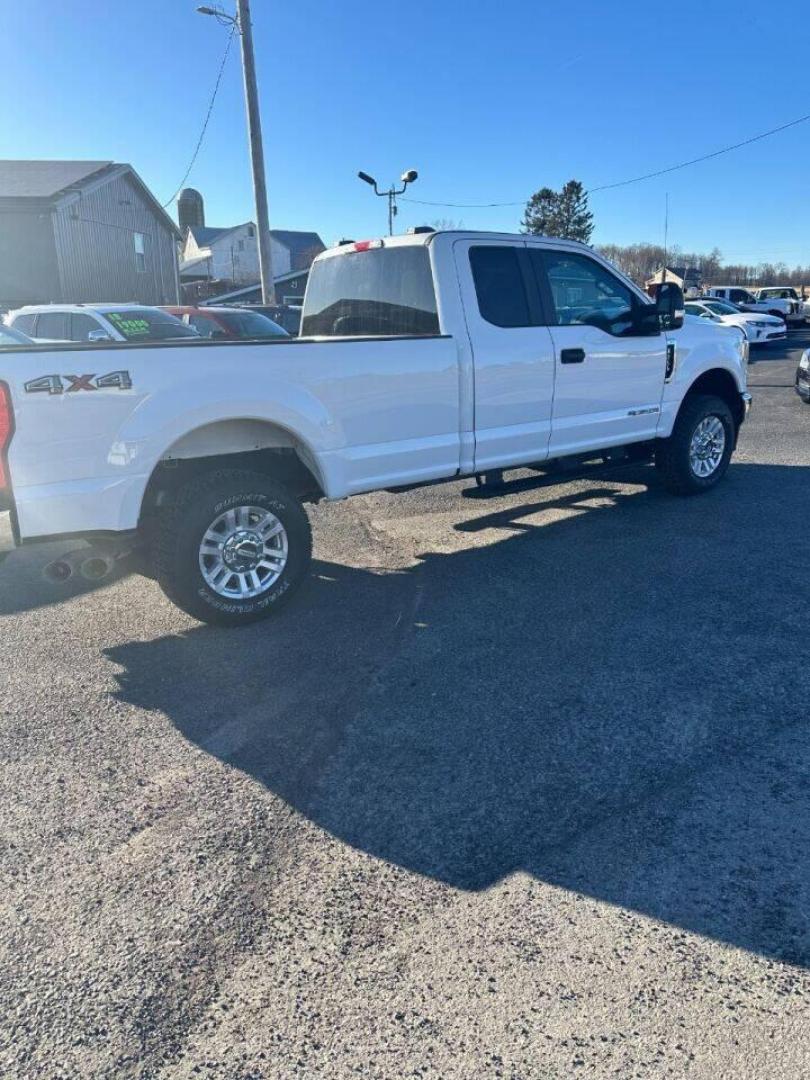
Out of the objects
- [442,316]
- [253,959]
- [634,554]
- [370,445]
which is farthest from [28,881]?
[634,554]

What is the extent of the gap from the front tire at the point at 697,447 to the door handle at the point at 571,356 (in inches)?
60.0

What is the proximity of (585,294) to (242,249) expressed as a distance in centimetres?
6508

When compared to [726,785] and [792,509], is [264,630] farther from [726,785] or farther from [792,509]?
[792,509]

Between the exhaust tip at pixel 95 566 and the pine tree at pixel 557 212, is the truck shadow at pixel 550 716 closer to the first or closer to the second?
the exhaust tip at pixel 95 566

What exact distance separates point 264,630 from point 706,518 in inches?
155

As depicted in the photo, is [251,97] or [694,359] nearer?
[694,359]

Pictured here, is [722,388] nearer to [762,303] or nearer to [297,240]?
[762,303]

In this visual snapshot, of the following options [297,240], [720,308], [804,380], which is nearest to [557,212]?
[297,240]

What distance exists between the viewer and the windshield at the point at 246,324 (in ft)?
43.4

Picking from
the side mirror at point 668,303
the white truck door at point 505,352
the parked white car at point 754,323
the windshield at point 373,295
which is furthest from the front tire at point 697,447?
the parked white car at point 754,323

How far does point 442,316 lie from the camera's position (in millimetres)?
5125

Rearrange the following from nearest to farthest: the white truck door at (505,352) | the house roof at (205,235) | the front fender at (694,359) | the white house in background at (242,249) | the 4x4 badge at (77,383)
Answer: the 4x4 badge at (77,383)
the white truck door at (505,352)
the front fender at (694,359)
the white house in background at (242,249)
the house roof at (205,235)

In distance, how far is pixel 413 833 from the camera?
273cm

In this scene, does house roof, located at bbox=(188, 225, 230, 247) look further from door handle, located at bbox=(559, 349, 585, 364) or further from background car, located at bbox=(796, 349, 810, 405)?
door handle, located at bbox=(559, 349, 585, 364)
